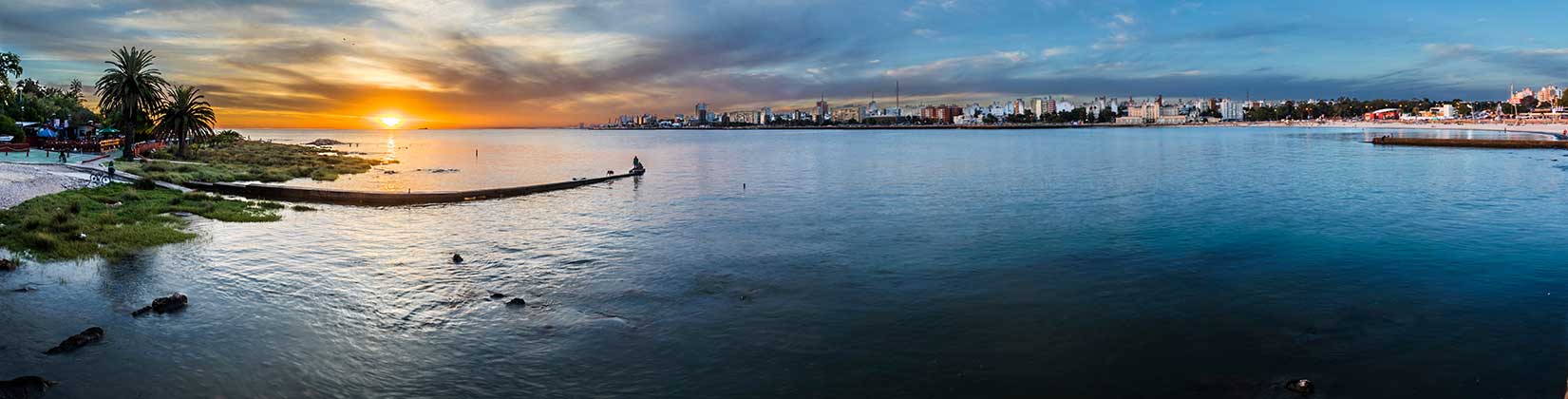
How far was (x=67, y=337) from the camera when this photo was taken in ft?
46.0

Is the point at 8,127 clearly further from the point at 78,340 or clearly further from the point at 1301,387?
the point at 1301,387

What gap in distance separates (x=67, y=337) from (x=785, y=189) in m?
39.7

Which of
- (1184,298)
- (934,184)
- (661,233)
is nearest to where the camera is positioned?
(1184,298)

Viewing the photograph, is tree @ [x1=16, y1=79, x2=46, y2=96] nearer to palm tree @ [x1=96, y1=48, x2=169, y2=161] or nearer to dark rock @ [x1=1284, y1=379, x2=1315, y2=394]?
palm tree @ [x1=96, y1=48, x2=169, y2=161]

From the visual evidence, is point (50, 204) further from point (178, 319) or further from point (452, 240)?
point (178, 319)

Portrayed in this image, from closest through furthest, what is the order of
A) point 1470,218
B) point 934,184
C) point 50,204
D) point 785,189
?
point 50,204 < point 1470,218 < point 785,189 < point 934,184

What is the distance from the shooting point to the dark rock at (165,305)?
1606cm

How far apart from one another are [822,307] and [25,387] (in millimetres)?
13815

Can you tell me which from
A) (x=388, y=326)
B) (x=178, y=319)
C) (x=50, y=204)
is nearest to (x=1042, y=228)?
(x=388, y=326)

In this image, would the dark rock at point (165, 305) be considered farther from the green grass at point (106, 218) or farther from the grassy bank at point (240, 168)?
the grassy bank at point (240, 168)

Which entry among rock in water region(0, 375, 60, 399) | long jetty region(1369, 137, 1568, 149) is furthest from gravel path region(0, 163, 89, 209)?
long jetty region(1369, 137, 1568, 149)

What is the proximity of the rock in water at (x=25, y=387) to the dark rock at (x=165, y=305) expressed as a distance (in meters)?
4.52

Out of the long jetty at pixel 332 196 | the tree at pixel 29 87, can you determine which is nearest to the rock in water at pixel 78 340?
the long jetty at pixel 332 196

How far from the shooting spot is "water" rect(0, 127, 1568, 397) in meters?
13.0
